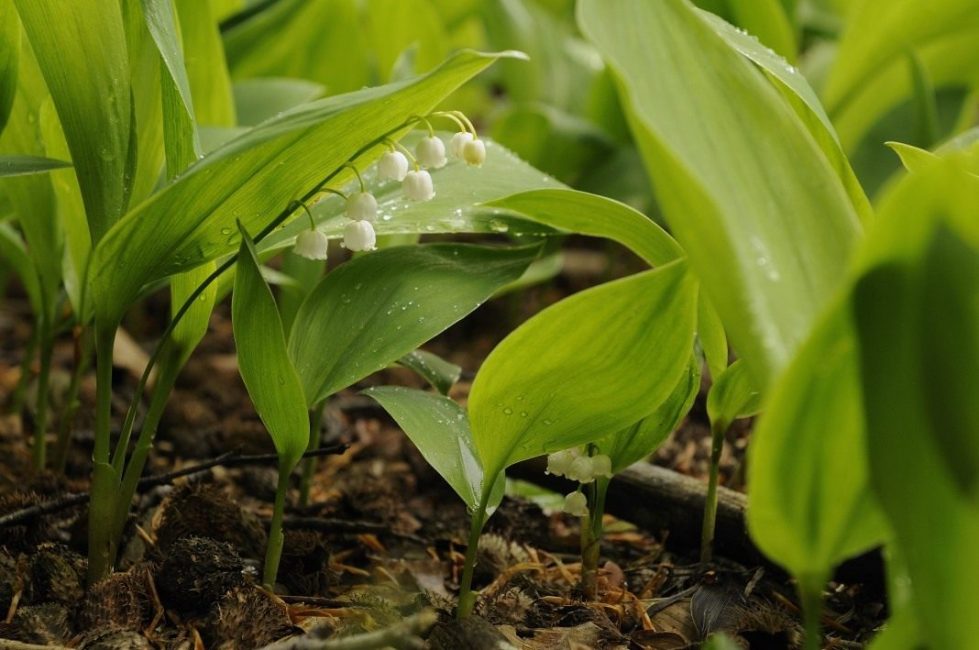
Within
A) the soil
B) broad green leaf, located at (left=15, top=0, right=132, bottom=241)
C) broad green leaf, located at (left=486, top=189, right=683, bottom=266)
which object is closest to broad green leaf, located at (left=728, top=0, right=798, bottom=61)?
the soil

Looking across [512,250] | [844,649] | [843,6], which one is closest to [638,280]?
[512,250]

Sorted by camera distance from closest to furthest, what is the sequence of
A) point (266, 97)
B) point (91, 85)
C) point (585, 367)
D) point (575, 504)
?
point (585, 367) → point (91, 85) → point (575, 504) → point (266, 97)

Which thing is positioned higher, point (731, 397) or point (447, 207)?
point (447, 207)

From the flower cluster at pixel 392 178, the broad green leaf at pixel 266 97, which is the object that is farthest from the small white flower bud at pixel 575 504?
the broad green leaf at pixel 266 97

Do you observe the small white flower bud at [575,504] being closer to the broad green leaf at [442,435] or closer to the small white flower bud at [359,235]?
the broad green leaf at [442,435]

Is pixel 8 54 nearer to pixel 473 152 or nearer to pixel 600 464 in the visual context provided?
pixel 473 152

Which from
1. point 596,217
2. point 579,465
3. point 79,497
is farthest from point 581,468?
point 79,497
